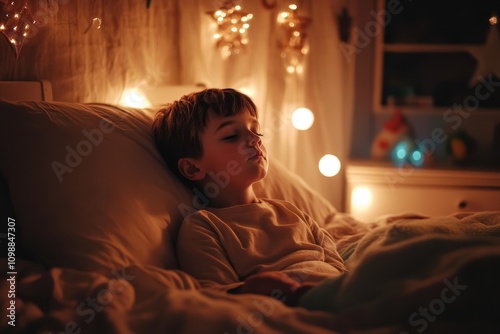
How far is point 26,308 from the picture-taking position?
889 millimetres

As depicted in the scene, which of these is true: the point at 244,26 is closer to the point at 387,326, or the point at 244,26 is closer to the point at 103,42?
the point at 103,42

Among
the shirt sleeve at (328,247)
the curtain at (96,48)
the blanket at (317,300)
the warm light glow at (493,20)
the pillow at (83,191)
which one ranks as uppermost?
the warm light glow at (493,20)

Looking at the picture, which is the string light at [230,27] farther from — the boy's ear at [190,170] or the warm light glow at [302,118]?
the boy's ear at [190,170]

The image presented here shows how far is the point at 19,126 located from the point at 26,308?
1.48 ft

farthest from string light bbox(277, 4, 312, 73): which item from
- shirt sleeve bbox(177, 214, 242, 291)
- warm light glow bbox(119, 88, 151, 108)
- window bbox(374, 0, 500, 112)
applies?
shirt sleeve bbox(177, 214, 242, 291)

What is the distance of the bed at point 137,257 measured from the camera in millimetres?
830

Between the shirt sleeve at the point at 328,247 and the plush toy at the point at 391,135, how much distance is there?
127cm

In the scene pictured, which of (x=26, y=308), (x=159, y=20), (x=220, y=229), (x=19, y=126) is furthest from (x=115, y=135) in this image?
(x=159, y=20)

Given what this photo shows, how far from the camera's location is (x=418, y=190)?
2367mm

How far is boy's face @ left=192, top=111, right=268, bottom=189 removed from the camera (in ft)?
4.33

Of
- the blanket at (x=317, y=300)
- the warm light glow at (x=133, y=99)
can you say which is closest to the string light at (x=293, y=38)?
the warm light glow at (x=133, y=99)

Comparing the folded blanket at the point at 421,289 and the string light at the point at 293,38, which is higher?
the string light at the point at 293,38

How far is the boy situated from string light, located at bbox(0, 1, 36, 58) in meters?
0.42

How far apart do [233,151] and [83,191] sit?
0.37m
